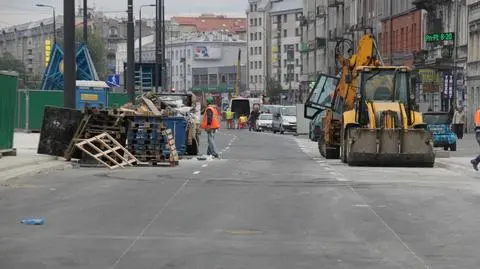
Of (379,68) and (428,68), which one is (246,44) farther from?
(379,68)

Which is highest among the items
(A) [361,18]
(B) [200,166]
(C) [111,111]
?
(A) [361,18]

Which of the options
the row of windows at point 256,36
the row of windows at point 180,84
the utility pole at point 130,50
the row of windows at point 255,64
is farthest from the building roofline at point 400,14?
the row of windows at point 180,84

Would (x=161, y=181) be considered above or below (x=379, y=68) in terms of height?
below

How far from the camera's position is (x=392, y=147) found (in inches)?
971

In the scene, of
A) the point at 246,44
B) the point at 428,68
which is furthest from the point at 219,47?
the point at 428,68

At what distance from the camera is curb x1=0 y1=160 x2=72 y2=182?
19.2 meters

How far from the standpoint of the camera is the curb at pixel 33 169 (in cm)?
1922

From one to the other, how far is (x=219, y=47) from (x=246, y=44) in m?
7.12

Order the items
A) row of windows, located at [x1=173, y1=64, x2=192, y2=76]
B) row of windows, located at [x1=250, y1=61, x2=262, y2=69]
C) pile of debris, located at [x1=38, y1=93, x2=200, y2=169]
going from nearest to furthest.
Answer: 1. pile of debris, located at [x1=38, y1=93, x2=200, y2=169]
2. row of windows, located at [x1=250, y1=61, x2=262, y2=69]
3. row of windows, located at [x1=173, y1=64, x2=192, y2=76]

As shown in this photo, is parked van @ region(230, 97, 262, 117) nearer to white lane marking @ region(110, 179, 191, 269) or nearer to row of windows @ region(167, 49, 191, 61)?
white lane marking @ region(110, 179, 191, 269)

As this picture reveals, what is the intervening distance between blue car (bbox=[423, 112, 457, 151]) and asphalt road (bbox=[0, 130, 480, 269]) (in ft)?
45.0

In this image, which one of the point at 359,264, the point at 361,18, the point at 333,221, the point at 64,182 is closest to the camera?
the point at 359,264

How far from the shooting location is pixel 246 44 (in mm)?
196375

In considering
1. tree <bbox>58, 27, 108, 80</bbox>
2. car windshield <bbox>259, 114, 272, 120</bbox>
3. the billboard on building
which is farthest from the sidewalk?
the billboard on building
